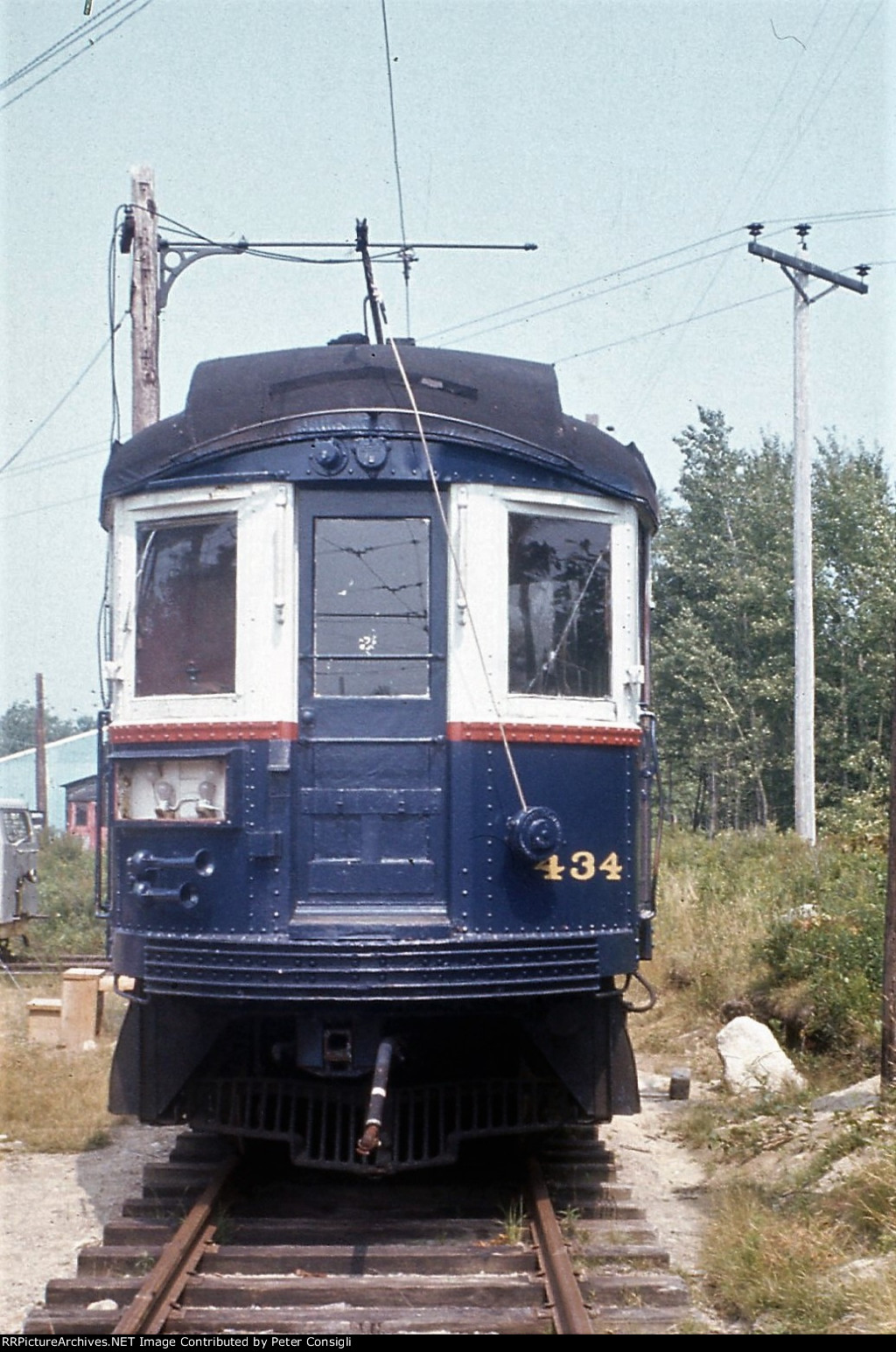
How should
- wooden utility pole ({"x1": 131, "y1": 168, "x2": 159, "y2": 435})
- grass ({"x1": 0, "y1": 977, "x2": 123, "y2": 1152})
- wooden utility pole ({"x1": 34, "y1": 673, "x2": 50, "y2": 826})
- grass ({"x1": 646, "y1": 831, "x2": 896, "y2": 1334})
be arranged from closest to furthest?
grass ({"x1": 646, "y1": 831, "x2": 896, "y2": 1334})
grass ({"x1": 0, "y1": 977, "x2": 123, "y2": 1152})
wooden utility pole ({"x1": 131, "y1": 168, "x2": 159, "y2": 435})
wooden utility pole ({"x1": 34, "y1": 673, "x2": 50, "y2": 826})

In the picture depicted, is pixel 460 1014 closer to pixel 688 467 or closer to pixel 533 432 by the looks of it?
pixel 533 432

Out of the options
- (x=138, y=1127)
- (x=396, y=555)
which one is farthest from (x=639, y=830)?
(x=138, y=1127)

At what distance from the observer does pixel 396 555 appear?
20.0ft

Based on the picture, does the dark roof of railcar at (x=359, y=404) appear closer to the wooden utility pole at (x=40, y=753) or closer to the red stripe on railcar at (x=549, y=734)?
the red stripe on railcar at (x=549, y=734)

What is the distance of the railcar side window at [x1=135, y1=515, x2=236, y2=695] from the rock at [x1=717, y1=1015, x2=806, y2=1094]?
4342mm

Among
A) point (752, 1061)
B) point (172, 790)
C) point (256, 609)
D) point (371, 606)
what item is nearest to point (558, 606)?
point (371, 606)

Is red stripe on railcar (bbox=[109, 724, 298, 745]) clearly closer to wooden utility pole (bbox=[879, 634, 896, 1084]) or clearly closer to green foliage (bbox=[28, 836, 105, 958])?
wooden utility pole (bbox=[879, 634, 896, 1084])

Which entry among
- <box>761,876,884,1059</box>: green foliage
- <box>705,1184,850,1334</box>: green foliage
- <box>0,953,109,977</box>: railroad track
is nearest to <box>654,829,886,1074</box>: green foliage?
<box>761,876,884,1059</box>: green foliage

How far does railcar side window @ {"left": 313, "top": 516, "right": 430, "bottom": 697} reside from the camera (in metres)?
6.06

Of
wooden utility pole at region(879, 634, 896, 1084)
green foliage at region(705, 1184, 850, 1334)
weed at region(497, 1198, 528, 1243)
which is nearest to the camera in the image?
green foliage at region(705, 1184, 850, 1334)

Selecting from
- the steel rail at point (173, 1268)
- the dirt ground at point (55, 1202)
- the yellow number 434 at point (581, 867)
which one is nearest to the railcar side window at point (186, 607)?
the yellow number 434 at point (581, 867)

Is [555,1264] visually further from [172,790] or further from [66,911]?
[66,911]

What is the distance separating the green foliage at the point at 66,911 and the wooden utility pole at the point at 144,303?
8.47 m

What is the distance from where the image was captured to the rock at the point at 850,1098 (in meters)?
7.92
